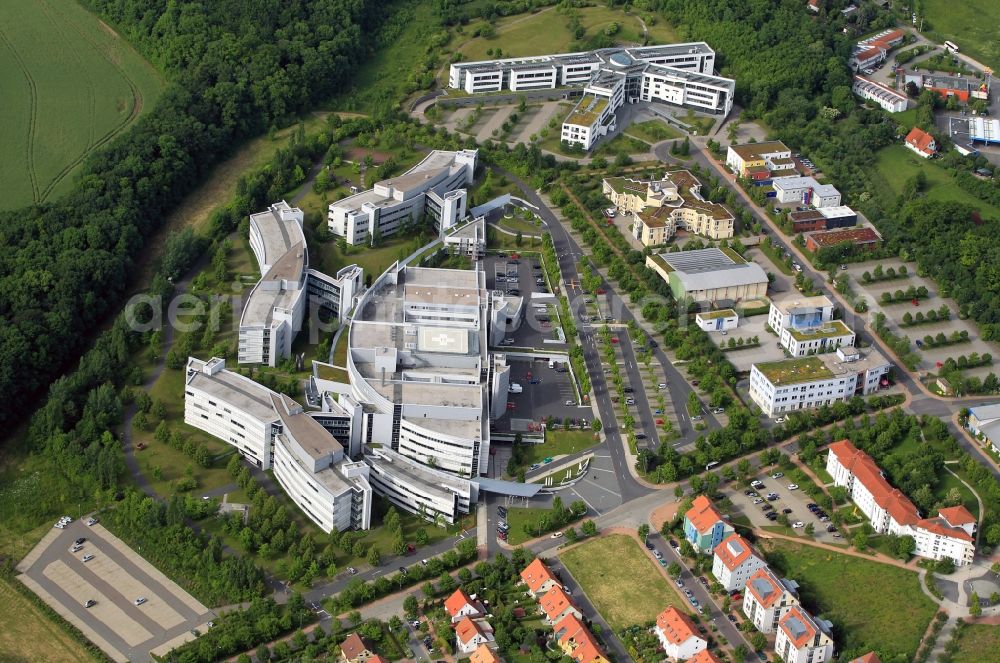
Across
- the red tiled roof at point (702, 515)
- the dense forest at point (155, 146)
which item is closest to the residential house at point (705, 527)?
the red tiled roof at point (702, 515)

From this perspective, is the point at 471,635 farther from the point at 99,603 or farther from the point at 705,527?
the point at 99,603

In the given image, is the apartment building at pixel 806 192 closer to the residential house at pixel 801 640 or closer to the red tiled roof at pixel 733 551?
the red tiled roof at pixel 733 551

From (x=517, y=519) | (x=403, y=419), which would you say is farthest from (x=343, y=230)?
(x=517, y=519)

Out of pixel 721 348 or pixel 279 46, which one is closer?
pixel 721 348

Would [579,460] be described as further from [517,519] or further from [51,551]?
[51,551]

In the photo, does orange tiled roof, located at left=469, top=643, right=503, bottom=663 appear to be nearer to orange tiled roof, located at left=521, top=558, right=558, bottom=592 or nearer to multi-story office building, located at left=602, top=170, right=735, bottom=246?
orange tiled roof, located at left=521, top=558, right=558, bottom=592

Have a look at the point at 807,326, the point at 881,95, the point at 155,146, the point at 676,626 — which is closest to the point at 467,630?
the point at 676,626
